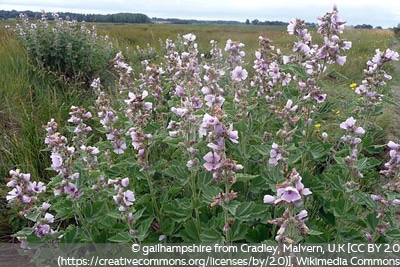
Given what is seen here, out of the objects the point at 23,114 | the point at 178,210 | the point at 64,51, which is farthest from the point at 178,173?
the point at 64,51

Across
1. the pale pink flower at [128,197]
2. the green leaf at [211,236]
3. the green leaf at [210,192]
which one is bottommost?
the green leaf at [211,236]

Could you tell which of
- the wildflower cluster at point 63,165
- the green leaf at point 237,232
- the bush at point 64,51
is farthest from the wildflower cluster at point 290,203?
the bush at point 64,51

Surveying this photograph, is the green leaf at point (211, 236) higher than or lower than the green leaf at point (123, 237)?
higher

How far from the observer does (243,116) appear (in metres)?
2.33

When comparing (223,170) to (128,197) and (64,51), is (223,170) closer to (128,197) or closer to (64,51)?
(128,197)

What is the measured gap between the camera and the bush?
619cm

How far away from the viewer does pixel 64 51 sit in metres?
6.32

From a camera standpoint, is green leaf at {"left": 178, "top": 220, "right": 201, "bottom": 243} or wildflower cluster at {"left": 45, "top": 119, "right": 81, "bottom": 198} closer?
wildflower cluster at {"left": 45, "top": 119, "right": 81, "bottom": 198}

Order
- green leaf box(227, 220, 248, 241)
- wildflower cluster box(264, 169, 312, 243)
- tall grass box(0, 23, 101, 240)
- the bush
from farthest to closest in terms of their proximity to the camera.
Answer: the bush → tall grass box(0, 23, 101, 240) → green leaf box(227, 220, 248, 241) → wildflower cluster box(264, 169, 312, 243)

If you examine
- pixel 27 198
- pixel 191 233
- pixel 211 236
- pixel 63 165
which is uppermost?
pixel 63 165

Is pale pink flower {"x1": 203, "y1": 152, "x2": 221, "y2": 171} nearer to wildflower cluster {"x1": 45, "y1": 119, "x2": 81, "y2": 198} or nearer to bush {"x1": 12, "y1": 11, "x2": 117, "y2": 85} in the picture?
wildflower cluster {"x1": 45, "y1": 119, "x2": 81, "y2": 198}

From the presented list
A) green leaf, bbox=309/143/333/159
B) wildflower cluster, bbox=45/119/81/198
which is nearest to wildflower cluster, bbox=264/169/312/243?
green leaf, bbox=309/143/333/159

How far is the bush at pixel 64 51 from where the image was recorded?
20.3ft

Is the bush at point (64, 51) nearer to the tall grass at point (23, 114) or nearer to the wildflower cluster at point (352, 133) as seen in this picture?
the tall grass at point (23, 114)
